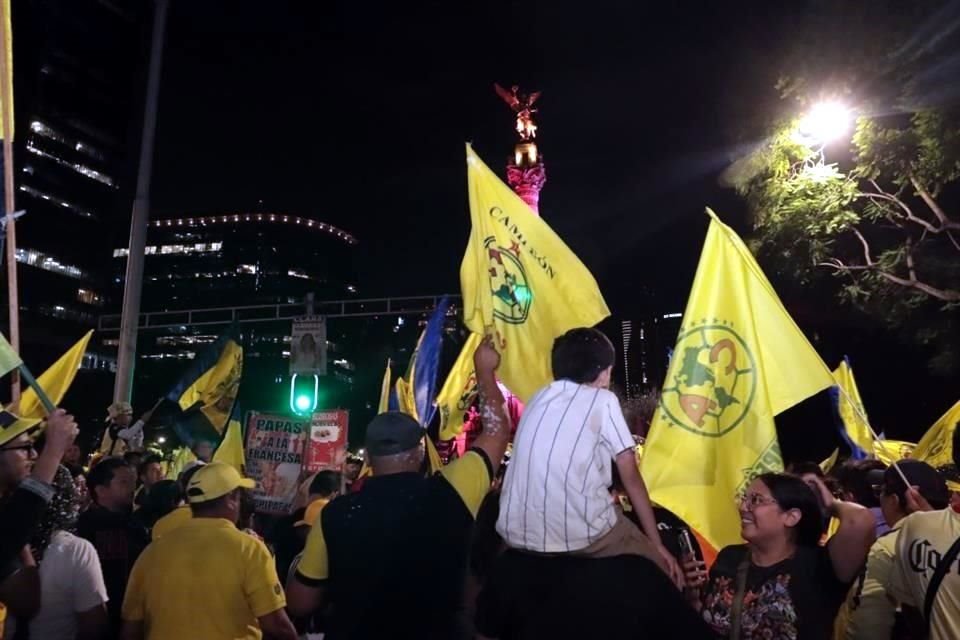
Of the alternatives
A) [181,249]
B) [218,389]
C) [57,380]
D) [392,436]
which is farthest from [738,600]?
[181,249]

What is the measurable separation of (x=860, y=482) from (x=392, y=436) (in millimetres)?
4333

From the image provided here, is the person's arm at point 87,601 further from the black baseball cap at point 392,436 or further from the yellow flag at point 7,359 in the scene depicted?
the black baseball cap at point 392,436

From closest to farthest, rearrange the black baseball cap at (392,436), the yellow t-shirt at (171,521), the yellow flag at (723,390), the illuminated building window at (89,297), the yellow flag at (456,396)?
1. the black baseball cap at (392,436)
2. the yellow flag at (723,390)
3. the yellow t-shirt at (171,521)
4. the yellow flag at (456,396)
5. the illuminated building window at (89,297)

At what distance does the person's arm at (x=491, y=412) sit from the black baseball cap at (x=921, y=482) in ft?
7.81

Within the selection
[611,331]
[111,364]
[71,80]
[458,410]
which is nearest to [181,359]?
[111,364]

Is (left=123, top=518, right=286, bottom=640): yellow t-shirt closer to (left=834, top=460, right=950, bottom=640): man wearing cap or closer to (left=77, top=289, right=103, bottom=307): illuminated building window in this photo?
(left=834, top=460, right=950, bottom=640): man wearing cap

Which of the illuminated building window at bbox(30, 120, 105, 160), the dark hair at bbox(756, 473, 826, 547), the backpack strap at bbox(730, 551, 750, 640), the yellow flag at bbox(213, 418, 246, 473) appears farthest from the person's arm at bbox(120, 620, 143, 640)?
the illuminated building window at bbox(30, 120, 105, 160)

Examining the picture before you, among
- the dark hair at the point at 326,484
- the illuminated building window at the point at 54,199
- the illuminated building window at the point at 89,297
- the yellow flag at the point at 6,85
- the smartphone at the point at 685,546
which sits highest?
the illuminated building window at the point at 54,199

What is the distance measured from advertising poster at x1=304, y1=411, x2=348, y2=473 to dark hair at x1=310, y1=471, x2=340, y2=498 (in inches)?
113

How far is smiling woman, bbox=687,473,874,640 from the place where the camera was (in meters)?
3.60

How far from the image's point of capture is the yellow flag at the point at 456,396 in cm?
1212

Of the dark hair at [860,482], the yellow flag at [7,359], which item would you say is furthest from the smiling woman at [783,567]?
the yellow flag at [7,359]

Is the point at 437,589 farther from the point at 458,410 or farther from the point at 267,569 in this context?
the point at 458,410

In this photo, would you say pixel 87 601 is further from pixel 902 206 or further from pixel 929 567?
pixel 902 206
